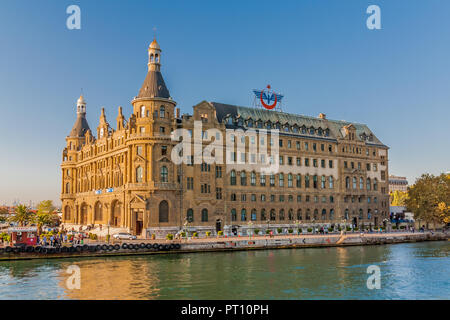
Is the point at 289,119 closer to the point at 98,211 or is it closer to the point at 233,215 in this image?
the point at 233,215

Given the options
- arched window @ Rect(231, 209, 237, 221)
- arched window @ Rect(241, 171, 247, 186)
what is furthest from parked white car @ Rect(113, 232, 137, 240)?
arched window @ Rect(241, 171, 247, 186)

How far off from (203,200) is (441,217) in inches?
2683

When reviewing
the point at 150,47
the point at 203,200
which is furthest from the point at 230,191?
the point at 150,47

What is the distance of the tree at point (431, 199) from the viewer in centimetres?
11300

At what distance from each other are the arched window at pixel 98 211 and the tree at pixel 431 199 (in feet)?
284

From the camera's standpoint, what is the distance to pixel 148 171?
8725cm

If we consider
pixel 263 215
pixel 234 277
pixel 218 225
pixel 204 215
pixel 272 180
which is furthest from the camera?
pixel 272 180

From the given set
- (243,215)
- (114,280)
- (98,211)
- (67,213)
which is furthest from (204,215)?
(67,213)

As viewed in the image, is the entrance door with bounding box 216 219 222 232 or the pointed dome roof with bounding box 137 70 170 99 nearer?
the pointed dome roof with bounding box 137 70 170 99

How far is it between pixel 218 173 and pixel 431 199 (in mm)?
60612

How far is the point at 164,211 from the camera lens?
87.3 metres

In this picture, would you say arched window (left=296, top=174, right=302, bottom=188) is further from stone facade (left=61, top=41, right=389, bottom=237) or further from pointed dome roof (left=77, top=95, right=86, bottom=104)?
pointed dome roof (left=77, top=95, right=86, bottom=104)

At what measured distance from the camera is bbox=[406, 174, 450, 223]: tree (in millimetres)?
113000

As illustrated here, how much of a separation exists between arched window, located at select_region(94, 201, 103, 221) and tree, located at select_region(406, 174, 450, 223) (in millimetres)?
86469
